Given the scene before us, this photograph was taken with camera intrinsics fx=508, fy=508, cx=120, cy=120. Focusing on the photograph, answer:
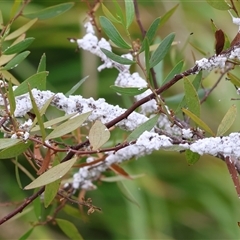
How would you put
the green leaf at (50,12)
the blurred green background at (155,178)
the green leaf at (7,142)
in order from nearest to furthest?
the green leaf at (7,142) < the green leaf at (50,12) < the blurred green background at (155,178)

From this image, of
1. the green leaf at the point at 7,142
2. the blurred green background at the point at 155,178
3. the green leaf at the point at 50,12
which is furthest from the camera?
the blurred green background at the point at 155,178

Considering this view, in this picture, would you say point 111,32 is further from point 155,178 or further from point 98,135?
point 155,178

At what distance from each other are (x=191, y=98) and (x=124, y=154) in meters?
0.10

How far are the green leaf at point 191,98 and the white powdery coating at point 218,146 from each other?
3 centimetres

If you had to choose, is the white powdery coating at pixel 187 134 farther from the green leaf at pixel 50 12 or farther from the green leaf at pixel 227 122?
the green leaf at pixel 50 12

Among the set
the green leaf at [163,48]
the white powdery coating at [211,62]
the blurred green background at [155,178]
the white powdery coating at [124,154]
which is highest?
the green leaf at [163,48]

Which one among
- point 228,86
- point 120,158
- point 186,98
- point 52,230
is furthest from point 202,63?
point 52,230

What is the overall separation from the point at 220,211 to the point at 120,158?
828 millimetres

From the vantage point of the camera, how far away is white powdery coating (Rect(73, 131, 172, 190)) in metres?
0.26

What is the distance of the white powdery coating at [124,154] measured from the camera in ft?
0.87

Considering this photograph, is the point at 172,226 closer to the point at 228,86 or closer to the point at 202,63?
the point at 228,86

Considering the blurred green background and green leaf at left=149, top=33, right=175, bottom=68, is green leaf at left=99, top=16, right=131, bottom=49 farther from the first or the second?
the blurred green background

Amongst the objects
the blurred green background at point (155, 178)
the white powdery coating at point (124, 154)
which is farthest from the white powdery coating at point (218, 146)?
the blurred green background at point (155, 178)

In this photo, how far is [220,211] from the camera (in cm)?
116
